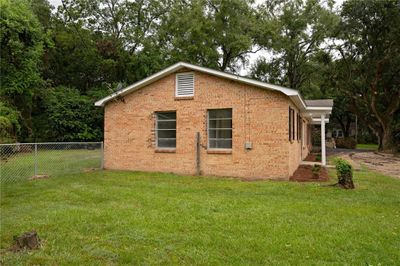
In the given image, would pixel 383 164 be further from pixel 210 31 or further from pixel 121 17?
pixel 121 17

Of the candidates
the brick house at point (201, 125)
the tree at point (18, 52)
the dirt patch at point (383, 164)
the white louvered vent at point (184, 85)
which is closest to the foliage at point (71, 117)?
the tree at point (18, 52)

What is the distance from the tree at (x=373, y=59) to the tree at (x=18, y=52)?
25505mm

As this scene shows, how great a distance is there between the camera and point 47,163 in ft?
38.6

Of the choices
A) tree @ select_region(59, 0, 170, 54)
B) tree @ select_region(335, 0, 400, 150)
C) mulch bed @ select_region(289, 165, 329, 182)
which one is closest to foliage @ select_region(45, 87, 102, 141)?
tree @ select_region(59, 0, 170, 54)

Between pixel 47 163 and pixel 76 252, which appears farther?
pixel 47 163

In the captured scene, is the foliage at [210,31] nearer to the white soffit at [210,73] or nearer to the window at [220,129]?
the white soffit at [210,73]

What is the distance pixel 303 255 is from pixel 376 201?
14.2 ft

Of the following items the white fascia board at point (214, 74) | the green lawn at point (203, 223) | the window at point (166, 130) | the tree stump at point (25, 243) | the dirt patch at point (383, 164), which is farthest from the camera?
the dirt patch at point (383, 164)

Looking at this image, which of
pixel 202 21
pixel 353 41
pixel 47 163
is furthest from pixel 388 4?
pixel 47 163

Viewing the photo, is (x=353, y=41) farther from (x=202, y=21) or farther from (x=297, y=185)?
(x=297, y=185)

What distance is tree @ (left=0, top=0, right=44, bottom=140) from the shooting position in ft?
68.2

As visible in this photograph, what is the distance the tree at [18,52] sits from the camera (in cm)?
2078

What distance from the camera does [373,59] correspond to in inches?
1195

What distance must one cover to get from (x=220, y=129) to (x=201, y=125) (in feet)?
2.34
